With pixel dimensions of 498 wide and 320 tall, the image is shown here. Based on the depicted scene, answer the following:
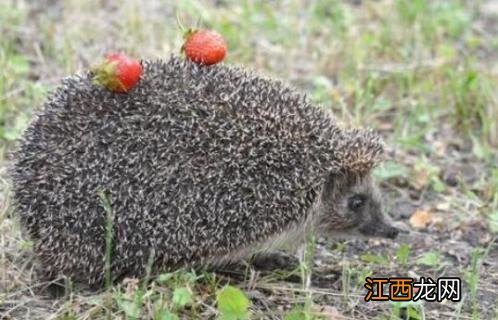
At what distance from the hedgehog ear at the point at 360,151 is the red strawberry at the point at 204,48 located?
0.91 m

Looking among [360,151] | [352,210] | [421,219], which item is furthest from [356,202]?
[421,219]

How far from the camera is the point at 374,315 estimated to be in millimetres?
5355

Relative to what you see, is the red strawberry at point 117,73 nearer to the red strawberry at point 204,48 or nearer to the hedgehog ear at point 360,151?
the red strawberry at point 204,48

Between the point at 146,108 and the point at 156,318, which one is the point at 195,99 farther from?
the point at 156,318

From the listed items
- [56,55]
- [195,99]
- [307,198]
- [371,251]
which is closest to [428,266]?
[371,251]

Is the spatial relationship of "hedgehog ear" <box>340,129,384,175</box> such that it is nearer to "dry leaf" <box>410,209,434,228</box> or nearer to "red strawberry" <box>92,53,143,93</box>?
"dry leaf" <box>410,209,434,228</box>

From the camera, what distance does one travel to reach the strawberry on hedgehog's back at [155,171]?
16.9 ft

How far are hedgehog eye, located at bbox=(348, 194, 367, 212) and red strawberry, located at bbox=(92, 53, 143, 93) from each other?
156 centimetres

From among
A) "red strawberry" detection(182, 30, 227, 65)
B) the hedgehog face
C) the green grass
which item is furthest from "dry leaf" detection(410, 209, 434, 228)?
"red strawberry" detection(182, 30, 227, 65)

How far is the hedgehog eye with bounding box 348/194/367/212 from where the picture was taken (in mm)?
6002

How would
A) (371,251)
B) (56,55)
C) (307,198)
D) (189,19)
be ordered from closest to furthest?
(307,198), (371,251), (56,55), (189,19)

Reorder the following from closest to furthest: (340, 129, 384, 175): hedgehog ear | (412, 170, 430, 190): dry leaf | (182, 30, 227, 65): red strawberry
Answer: (182, 30, 227, 65): red strawberry < (340, 129, 384, 175): hedgehog ear < (412, 170, 430, 190): dry leaf

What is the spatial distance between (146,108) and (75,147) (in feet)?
1.37

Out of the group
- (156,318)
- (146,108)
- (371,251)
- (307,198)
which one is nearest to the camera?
(156,318)
